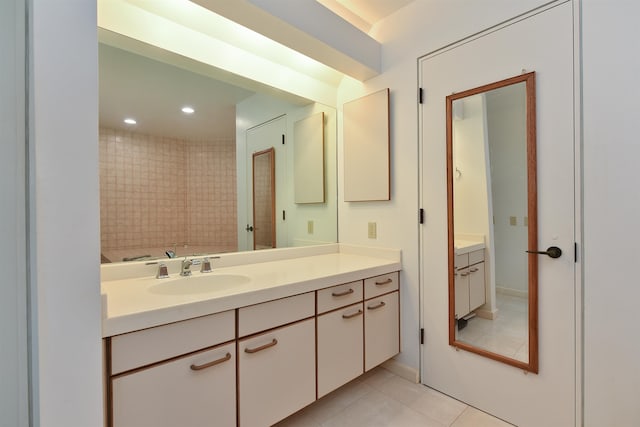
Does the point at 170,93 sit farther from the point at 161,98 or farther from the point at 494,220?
the point at 494,220

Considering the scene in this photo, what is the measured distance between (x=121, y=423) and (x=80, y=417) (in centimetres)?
20

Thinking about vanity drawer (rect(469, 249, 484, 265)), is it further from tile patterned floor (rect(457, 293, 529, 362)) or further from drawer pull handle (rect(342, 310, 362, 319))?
drawer pull handle (rect(342, 310, 362, 319))

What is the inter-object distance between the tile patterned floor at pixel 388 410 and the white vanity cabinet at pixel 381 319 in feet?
0.64

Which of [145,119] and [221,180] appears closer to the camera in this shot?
[145,119]

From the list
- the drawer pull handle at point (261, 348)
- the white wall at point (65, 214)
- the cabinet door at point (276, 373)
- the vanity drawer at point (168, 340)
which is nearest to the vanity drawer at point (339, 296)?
the cabinet door at point (276, 373)

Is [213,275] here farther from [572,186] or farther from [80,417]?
[572,186]

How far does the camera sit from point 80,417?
0.82m

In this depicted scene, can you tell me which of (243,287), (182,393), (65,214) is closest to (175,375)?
(182,393)

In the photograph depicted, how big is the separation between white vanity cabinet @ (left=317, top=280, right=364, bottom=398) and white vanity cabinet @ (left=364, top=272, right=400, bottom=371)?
0.06 metres

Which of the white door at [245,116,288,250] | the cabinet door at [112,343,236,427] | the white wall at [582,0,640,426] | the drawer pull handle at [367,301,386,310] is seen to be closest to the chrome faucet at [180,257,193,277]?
the white door at [245,116,288,250]

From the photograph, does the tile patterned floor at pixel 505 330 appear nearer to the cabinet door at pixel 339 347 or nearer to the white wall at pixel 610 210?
the white wall at pixel 610 210

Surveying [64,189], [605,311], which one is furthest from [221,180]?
[605,311]

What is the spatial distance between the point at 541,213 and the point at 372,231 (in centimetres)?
105

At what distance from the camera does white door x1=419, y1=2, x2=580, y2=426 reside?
138 centimetres
